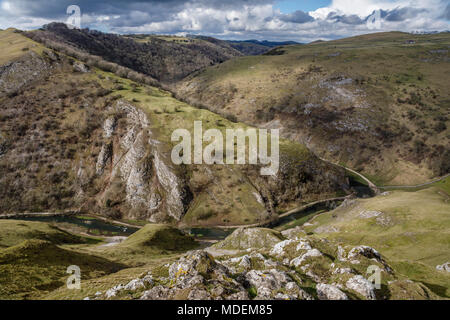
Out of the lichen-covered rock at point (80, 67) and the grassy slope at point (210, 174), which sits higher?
the lichen-covered rock at point (80, 67)

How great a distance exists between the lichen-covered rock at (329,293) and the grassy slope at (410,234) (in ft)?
48.6

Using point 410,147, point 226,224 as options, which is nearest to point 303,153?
point 226,224

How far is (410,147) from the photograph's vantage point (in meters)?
153

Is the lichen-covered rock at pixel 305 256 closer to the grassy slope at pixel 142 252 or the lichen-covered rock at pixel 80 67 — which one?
the grassy slope at pixel 142 252

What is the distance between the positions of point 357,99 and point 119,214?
580ft

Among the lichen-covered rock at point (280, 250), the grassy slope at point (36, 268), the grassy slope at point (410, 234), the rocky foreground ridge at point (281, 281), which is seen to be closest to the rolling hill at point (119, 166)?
the grassy slope at point (410, 234)

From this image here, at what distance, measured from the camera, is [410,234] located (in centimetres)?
5244

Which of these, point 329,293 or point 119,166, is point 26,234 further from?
point 329,293

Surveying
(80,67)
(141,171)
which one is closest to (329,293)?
(141,171)

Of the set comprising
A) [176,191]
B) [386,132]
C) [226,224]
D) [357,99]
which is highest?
[357,99]

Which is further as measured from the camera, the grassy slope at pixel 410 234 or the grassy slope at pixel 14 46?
the grassy slope at pixel 14 46

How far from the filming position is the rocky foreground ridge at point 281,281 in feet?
50.9

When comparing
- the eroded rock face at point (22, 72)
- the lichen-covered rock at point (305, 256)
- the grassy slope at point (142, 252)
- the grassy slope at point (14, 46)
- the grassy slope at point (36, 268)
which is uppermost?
the grassy slope at point (14, 46)
